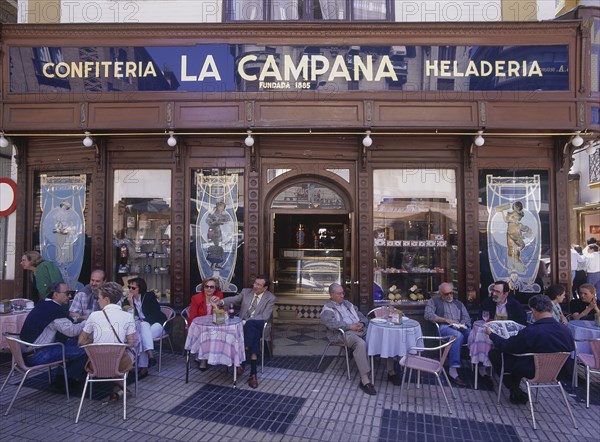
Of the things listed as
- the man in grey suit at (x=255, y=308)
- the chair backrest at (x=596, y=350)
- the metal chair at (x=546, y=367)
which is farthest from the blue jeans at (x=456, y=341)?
the man in grey suit at (x=255, y=308)

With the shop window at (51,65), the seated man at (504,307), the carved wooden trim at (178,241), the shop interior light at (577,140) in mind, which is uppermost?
the shop window at (51,65)

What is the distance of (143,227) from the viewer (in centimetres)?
782

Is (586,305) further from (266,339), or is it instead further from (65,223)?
(65,223)

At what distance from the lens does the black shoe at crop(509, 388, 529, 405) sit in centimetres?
483

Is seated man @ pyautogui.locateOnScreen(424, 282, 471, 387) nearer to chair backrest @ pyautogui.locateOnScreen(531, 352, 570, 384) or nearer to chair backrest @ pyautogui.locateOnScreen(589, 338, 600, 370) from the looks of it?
chair backrest @ pyautogui.locateOnScreen(531, 352, 570, 384)

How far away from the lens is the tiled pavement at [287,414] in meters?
4.13

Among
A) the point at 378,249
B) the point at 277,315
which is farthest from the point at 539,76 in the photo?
the point at 277,315

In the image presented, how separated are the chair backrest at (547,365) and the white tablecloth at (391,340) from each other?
1.47 metres

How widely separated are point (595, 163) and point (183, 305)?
14949 mm

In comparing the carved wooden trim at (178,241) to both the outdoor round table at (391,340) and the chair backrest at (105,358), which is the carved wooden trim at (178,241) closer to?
the chair backrest at (105,358)

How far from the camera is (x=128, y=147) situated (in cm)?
769

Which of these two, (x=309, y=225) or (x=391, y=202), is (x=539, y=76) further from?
(x=309, y=225)

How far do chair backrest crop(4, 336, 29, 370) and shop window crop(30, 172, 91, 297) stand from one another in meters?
3.17

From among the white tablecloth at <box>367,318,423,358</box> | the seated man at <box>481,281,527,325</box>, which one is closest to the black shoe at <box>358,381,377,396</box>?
the white tablecloth at <box>367,318,423,358</box>
